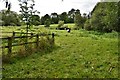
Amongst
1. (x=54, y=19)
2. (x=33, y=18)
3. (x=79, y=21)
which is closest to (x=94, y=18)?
(x=79, y=21)

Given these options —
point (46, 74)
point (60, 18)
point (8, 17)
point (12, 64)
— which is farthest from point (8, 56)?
point (60, 18)

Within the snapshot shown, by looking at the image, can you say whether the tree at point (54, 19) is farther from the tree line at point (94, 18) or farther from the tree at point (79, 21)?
the tree at point (79, 21)

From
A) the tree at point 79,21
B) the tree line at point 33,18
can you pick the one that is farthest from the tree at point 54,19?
the tree at point 79,21

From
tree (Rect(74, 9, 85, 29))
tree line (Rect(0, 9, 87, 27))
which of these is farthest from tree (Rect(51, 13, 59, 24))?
tree (Rect(74, 9, 85, 29))

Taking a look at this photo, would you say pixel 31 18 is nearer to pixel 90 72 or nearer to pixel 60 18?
pixel 90 72

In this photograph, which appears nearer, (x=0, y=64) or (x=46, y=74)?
(x=46, y=74)

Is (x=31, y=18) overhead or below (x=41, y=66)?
overhead

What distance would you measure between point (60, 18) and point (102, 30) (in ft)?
246

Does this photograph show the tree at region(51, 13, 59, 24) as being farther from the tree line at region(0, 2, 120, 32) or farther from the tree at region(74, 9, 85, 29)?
the tree at region(74, 9, 85, 29)

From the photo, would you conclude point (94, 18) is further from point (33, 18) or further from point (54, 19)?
point (54, 19)

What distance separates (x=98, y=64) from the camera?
1305 cm

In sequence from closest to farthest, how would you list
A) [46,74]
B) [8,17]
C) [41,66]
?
[46,74] < [41,66] < [8,17]

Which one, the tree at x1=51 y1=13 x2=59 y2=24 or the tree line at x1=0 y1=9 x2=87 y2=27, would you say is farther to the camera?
the tree at x1=51 y1=13 x2=59 y2=24

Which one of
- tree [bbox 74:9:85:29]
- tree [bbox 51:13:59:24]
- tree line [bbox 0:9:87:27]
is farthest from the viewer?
tree [bbox 51:13:59:24]
